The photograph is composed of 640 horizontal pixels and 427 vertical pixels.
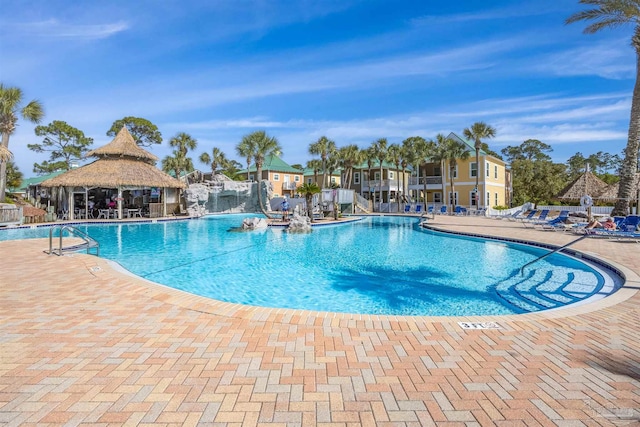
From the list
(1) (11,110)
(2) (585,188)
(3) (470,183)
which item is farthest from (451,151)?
(1) (11,110)

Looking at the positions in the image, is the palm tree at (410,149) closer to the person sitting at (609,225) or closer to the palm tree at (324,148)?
the palm tree at (324,148)

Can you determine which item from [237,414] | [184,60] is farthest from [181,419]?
[184,60]

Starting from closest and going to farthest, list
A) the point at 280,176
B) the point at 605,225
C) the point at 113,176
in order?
the point at 605,225, the point at 113,176, the point at 280,176

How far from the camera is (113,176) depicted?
24.2 m

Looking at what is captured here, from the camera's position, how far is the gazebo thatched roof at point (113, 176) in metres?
23.3

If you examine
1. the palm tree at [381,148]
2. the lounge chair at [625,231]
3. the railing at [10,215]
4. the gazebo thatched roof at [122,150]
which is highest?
the palm tree at [381,148]

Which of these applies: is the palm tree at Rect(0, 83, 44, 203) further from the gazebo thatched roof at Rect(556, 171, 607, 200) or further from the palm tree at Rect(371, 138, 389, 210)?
the gazebo thatched roof at Rect(556, 171, 607, 200)

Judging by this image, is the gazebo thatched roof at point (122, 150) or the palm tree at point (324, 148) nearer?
the gazebo thatched roof at point (122, 150)

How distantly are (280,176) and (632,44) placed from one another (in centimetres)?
3791

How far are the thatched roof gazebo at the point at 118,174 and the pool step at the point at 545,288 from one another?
973 inches

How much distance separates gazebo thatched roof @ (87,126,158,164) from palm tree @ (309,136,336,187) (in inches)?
705

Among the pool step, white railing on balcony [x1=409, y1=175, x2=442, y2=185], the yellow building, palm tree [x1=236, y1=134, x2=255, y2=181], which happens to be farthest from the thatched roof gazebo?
the yellow building

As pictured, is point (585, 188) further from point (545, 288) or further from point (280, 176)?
point (280, 176)

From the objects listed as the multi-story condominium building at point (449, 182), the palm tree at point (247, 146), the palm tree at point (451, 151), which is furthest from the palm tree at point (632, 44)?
the palm tree at point (247, 146)
